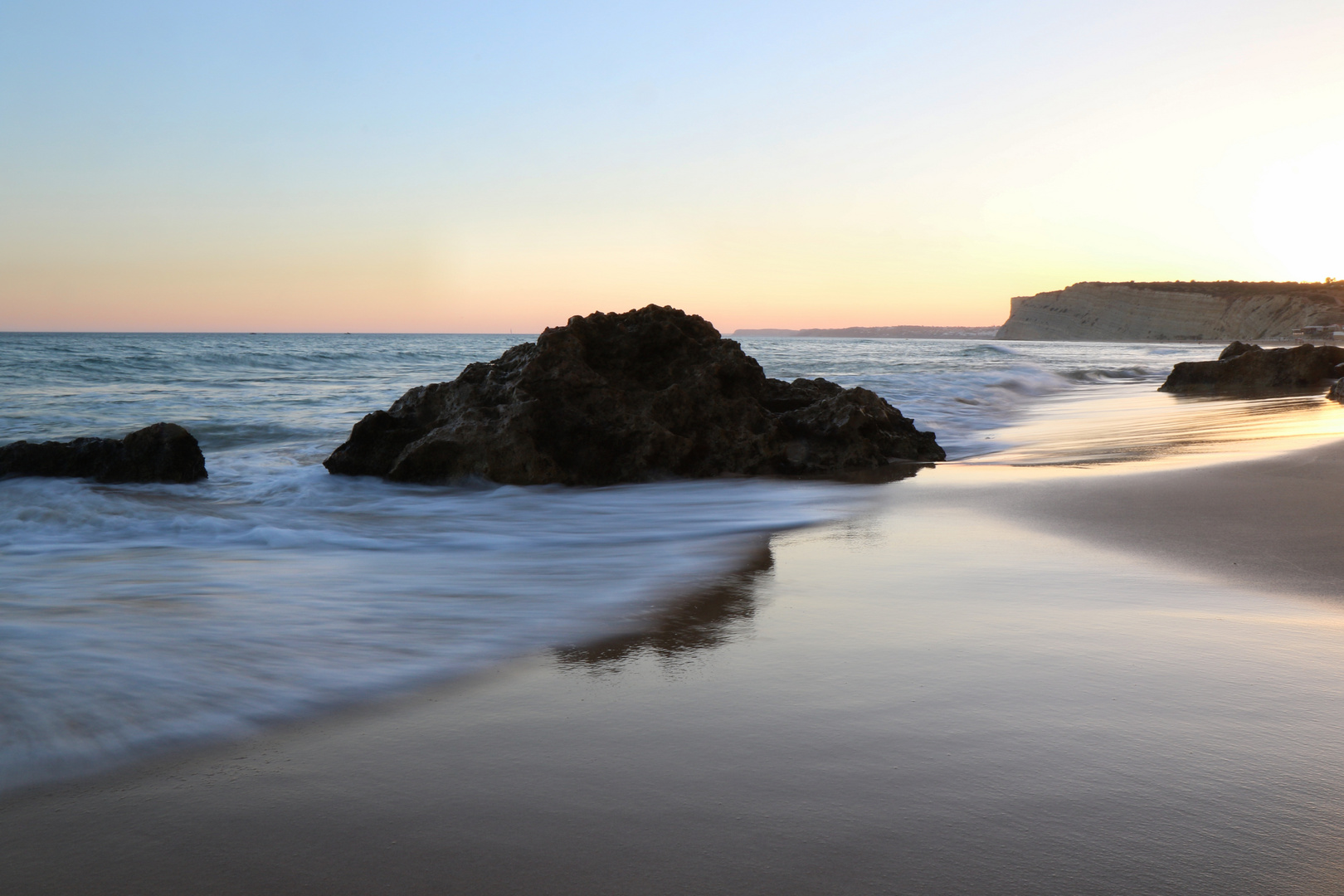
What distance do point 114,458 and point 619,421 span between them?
11.7 ft

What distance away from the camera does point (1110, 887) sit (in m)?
1.29

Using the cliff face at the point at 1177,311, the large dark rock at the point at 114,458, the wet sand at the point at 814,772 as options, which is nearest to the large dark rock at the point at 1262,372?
the wet sand at the point at 814,772

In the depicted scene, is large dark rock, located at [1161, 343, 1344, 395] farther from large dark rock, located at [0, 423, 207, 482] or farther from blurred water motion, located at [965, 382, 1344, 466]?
large dark rock, located at [0, 423, 207, 482]

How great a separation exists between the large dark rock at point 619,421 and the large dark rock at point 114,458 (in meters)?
1.02

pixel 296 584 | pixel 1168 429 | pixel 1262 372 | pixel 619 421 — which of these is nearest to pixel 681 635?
pixel 296 584

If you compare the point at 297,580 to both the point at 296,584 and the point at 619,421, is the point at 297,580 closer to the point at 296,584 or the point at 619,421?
the point at 296,584

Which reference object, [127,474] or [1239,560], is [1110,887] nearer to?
[1239,560]

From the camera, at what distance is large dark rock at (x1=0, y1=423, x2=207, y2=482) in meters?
6.16

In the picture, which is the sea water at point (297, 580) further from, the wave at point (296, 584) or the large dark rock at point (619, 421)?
the large dark rock at point (619, 421)

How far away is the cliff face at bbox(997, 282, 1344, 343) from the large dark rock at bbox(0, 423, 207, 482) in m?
60.9

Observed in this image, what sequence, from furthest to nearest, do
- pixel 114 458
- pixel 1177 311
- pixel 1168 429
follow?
pixel 1177 311, pixel 1168 429, pixel 114 458

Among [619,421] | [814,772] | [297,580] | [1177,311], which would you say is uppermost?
[1177,311]

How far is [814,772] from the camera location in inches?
66.0

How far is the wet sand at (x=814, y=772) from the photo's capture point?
137cm
